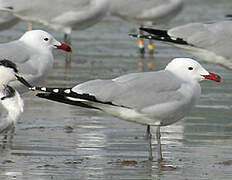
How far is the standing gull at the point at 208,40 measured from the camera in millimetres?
10827

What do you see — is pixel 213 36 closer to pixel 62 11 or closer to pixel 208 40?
pixel 208 40

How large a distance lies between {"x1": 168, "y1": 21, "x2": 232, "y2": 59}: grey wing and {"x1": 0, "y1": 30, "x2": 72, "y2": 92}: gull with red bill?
231 centimetres

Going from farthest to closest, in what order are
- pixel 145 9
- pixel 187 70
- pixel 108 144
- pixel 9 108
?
pixel 145 9, pixel 108 144, pixel 187 70, pixel 9 108

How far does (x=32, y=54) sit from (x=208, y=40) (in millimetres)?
2889

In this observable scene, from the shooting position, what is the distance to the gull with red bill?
892 cm

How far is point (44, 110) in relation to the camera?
31.3ft

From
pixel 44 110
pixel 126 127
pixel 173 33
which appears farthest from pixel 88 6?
pixel 126 127

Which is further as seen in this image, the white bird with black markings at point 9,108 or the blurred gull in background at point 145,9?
the blurred gull in background at point 145,9

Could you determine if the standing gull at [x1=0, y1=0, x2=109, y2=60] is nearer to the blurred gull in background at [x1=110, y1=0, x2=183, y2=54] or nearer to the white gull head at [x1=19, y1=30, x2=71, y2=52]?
the blurred gull in background at [x1=110, y1=0, x2=183, y2=54]

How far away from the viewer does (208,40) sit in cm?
1102

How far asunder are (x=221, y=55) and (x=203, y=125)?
99.1 inches

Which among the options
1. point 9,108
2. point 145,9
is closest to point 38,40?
point 9,108

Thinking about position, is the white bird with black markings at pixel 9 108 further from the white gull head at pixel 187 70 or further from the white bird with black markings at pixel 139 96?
the white gull head at pixel 187 70

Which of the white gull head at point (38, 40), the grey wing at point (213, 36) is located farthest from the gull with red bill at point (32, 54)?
the grey wing at point (213, 36)
